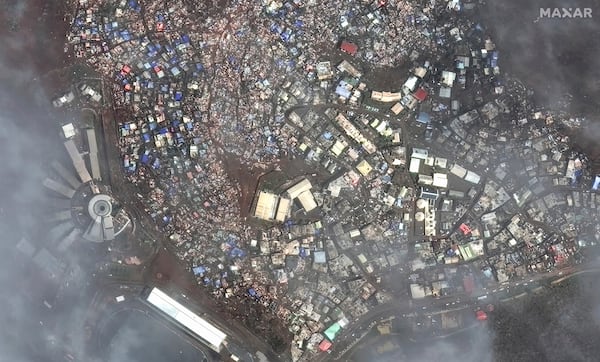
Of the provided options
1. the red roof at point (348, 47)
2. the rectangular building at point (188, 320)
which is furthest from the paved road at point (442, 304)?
the red roof at point (348, 47)

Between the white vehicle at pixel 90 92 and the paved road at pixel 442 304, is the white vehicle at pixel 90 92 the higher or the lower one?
the higher one

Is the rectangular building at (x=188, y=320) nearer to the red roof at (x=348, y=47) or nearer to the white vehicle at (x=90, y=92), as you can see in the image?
the white vehicle at (x=90, y=92)

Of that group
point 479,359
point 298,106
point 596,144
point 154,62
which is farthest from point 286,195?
point 596,144

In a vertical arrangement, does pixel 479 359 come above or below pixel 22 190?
below

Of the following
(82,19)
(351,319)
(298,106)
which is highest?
(82,19)

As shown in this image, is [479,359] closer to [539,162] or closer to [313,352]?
[313,352]

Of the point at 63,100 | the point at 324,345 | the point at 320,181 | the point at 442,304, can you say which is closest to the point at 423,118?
the point at 320,181
